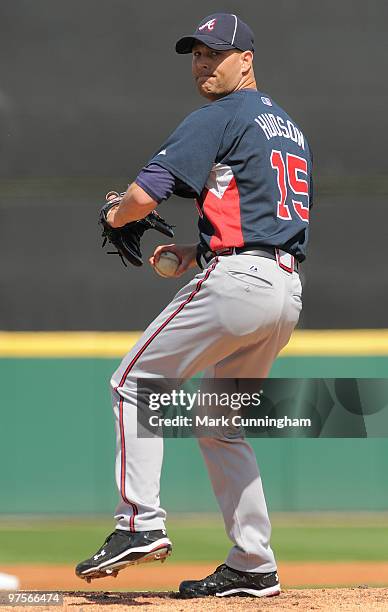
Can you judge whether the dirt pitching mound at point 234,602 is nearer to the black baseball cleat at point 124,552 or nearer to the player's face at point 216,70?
the black baseball cleat at point 124,552

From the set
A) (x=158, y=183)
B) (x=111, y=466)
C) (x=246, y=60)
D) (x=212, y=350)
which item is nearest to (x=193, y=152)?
(x=158, y=183)

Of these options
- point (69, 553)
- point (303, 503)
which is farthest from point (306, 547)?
point (69, 553)

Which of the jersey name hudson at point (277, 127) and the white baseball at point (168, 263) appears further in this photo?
the white baseball at point (168, 263)

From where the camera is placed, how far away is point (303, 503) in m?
4.99

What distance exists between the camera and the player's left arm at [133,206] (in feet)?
9.97

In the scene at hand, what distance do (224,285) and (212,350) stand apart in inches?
7.8

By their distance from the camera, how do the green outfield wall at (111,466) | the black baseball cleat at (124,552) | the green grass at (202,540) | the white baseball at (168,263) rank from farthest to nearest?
the green outfield wall at (111,466) → the green grass at (202,540) → the white baseball at (168,263) → the black baseball cleat at (124,552)

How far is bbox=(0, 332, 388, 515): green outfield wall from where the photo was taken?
498 cm

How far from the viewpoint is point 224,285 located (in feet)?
10.1

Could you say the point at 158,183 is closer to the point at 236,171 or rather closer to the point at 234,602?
the point at 236,171

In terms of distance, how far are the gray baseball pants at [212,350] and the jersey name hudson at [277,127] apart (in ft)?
1.23

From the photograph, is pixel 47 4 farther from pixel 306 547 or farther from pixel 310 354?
pixel 306 547

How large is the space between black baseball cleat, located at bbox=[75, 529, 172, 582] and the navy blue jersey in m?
0.83

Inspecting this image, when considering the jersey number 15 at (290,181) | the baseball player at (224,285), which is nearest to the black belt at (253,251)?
the baseball player at (224,285)
